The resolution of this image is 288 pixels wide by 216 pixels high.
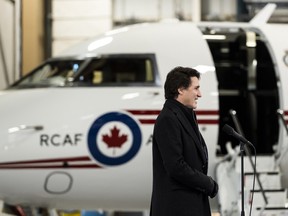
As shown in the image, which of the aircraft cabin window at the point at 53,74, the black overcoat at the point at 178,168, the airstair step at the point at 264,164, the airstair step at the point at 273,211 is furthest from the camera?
the airstair step at the point at 264,164

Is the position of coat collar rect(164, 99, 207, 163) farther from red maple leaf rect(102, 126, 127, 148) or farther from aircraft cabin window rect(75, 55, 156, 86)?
aircraft cabin window rect(75, 55, 156, 86)

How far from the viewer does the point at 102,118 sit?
5.72 m

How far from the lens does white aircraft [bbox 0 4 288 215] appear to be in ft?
18.5

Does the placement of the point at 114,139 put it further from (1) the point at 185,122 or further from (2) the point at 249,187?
(1) the point at 185,122

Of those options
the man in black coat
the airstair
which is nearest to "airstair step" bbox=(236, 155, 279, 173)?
the airstair

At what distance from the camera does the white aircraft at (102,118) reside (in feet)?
18.5

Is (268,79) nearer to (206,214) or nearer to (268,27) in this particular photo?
(268,27)

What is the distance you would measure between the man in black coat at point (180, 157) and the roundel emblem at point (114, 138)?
2231mm

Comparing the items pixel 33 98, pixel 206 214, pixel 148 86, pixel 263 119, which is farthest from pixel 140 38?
pixel 206 214

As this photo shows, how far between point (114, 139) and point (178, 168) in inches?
96.4

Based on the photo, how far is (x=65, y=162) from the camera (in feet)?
18.6

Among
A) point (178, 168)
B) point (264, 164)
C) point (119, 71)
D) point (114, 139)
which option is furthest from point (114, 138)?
point (178, 168)

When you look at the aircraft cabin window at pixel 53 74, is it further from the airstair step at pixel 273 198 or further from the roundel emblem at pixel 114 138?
the airstair step at pixel 273 198

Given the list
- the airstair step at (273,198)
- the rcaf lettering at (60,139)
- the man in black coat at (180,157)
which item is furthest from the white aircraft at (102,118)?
the man in black coat at (180,157)
